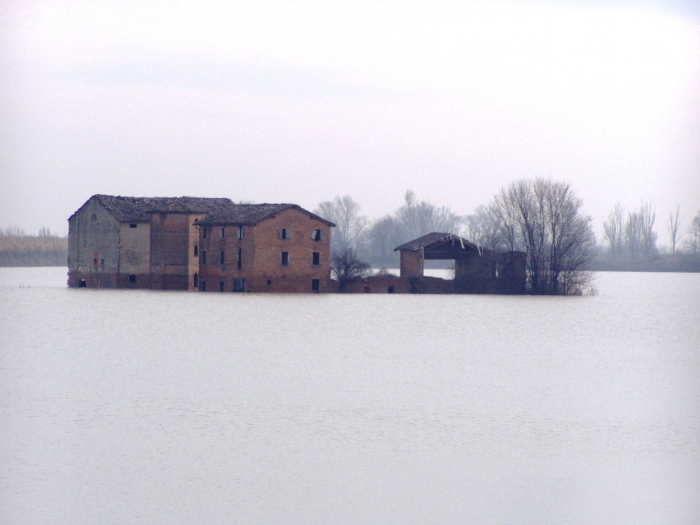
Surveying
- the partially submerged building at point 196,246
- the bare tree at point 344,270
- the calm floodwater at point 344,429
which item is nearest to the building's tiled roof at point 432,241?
the bare tree at point 344,270

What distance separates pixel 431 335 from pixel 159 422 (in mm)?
18457

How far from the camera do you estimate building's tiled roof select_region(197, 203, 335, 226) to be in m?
53.8

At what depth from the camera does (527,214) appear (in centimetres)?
5766

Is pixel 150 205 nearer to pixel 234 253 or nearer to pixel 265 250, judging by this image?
pixel 234 253

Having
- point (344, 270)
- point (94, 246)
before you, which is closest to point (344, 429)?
point (344, 270)

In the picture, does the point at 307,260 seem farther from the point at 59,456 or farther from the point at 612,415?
the point at 59,456

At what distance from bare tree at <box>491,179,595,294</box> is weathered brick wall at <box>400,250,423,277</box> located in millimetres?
5336

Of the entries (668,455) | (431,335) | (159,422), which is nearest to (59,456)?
(159,422)

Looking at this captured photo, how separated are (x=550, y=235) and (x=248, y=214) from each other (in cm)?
1626

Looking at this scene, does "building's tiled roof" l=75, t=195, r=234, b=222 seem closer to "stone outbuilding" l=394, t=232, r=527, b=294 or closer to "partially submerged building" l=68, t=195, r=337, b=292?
"partially submerged building" l=68, t=195, r=337, b=292

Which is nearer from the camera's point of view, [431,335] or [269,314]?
[431,335]

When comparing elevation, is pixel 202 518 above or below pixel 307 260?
below

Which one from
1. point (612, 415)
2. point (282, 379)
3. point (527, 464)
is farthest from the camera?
point (282, 379)

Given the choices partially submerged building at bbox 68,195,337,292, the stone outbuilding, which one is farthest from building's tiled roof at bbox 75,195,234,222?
the stone outbuilding
